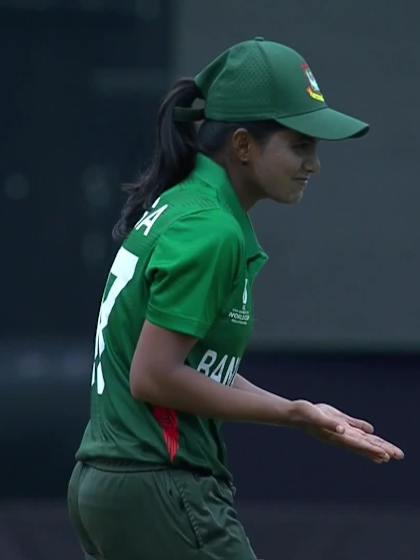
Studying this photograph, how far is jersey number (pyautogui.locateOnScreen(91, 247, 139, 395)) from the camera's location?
304cm

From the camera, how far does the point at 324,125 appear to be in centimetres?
308

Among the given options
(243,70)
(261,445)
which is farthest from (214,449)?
(261,445)

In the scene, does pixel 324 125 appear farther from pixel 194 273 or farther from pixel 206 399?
pixel 206 399

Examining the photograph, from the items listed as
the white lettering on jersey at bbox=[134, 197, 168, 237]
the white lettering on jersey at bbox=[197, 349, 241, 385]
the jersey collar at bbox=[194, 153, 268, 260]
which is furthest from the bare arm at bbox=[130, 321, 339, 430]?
the jersey collar at bbox=[194, 153, 268, 260]

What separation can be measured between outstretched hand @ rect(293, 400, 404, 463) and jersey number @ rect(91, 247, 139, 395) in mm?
411

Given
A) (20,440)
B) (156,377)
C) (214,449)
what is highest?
(156,377)

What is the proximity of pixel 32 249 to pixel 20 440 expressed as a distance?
61 centimetres

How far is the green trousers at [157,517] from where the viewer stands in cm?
301

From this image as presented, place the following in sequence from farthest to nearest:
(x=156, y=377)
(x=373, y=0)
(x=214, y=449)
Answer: (x=373, y=0)
(x=214, y=449)
(x=156, y=377)

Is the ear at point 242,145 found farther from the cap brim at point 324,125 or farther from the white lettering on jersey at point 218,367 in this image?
the white lettering on jersey at point 218,367

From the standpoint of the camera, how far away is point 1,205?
511 centimetres

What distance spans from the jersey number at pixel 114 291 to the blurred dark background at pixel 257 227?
1943 mm

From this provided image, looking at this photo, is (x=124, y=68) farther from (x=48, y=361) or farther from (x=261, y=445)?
(x=261, y=445)

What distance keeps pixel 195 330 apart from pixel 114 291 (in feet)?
0.85
